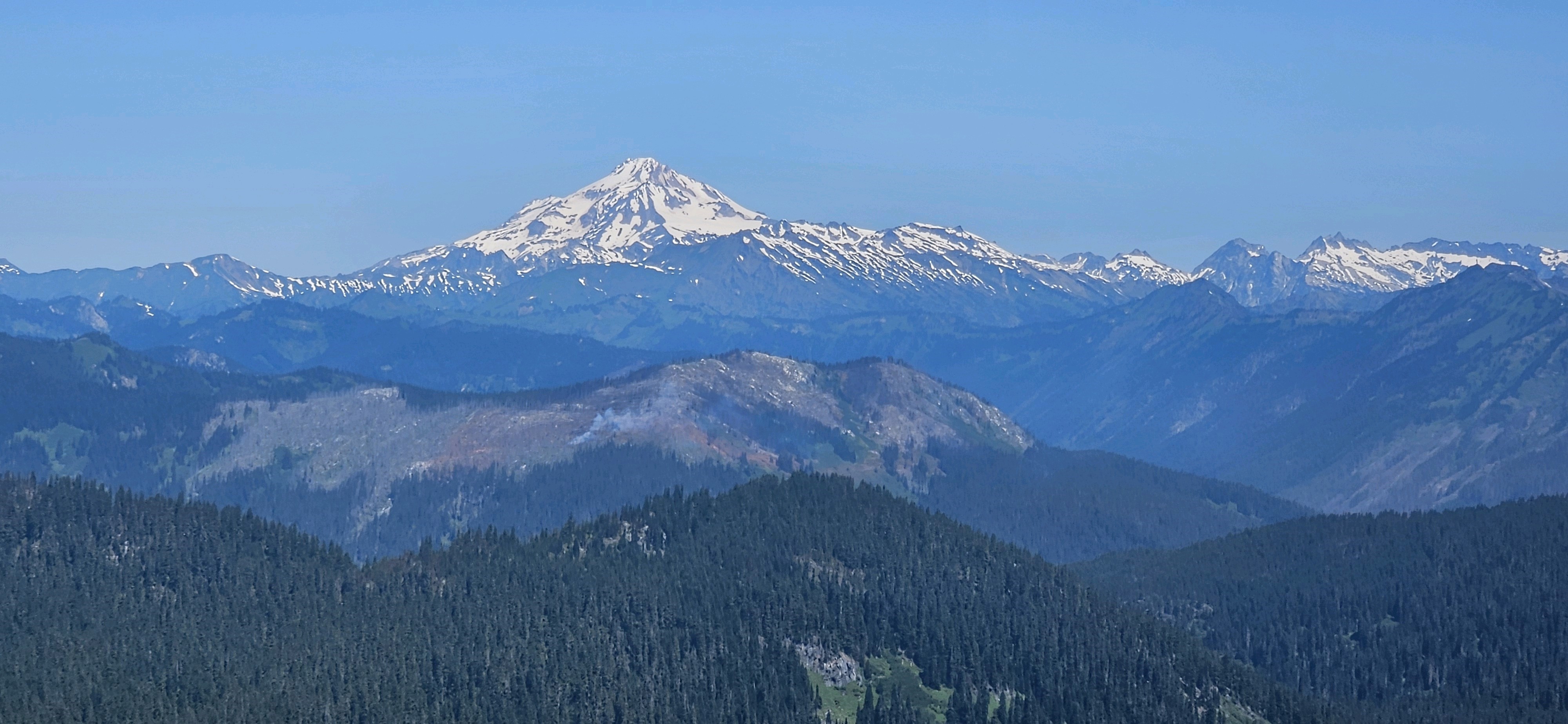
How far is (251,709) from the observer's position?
198 meters

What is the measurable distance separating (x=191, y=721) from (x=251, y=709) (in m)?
8.19

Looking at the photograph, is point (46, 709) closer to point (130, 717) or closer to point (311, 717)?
point (130, 717)

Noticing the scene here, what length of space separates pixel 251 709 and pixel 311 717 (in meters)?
6.19

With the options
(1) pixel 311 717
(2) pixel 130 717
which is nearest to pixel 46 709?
(2) pixel 130 717

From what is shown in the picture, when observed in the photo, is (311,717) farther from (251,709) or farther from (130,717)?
(130,717)

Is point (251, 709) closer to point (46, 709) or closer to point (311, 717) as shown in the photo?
point (311, 717)

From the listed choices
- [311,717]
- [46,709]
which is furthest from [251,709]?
[46,709]

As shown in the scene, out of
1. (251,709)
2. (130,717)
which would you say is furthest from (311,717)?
(130,717)

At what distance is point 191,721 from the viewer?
191000 millimetres

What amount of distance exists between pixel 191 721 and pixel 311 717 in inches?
522

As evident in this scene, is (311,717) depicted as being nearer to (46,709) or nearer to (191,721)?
(191,721)

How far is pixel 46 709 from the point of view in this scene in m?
192

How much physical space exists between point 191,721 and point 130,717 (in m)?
6.49
